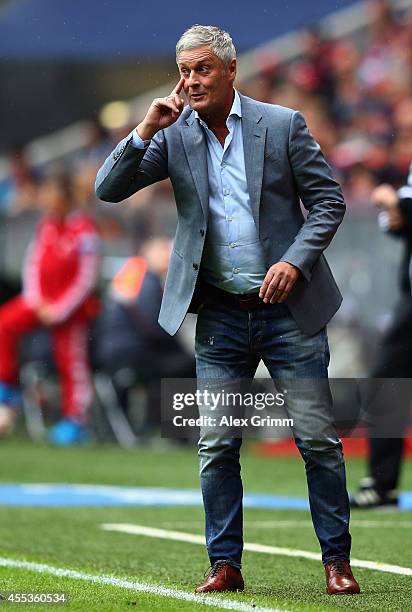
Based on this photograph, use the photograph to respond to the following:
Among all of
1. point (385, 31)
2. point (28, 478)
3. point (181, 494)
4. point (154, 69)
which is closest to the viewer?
point (181, 494)

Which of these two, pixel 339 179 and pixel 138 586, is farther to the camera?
pixel 339 179

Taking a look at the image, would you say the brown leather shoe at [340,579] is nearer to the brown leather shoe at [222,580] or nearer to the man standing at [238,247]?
the man standing at [238,247]

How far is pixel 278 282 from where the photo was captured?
5680 mm

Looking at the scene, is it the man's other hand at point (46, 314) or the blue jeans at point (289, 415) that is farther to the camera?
the man's other hand at point (46, 314)

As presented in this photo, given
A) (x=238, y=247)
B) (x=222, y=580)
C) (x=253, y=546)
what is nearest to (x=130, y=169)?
(x=238, y=247)

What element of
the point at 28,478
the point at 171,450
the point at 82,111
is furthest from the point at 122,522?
the point at 82,111

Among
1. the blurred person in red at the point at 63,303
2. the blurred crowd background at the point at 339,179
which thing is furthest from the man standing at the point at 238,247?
the blurred person in red at the point at 63,303

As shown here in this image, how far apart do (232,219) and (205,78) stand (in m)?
0.56

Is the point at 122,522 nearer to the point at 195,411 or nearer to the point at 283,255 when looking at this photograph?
the point at 195,411

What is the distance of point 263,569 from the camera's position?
661cm

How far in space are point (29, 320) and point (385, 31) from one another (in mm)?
5556

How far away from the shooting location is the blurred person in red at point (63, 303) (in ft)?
47.7

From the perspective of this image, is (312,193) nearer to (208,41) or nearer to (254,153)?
(254,153)

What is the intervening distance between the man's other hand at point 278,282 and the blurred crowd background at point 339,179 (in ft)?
15.2
